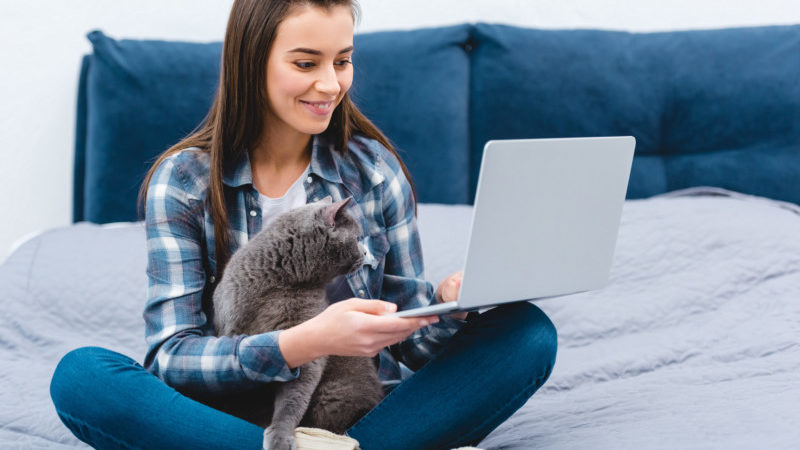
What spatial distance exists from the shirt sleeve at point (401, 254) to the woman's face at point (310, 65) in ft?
0.73

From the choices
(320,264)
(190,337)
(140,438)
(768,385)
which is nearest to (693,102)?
(768,385)

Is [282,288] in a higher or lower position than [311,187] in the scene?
lower

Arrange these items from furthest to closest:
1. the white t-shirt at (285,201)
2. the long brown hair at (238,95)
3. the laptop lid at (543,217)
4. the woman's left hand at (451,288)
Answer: the white t-shirt at (285,201) < the long brown hair at (238,95) < the woman's left hand at (451,288) < the laptop lid at (543,217)

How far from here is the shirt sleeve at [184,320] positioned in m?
1.15

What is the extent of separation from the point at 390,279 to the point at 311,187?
23 centimetres

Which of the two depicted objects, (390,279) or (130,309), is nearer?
(390,279)

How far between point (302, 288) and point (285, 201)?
0.25m

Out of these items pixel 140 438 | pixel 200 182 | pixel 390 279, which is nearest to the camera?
pixel 140 438

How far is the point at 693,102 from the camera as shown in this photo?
2434 mm

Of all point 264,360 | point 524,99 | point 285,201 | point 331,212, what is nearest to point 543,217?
point 331,212

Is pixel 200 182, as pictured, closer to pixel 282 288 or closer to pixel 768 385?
pixel 282 288

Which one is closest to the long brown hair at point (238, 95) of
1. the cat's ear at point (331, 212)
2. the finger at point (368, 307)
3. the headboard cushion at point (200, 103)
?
the cat's ear at point (331, 212)

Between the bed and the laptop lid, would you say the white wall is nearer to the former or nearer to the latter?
the bed

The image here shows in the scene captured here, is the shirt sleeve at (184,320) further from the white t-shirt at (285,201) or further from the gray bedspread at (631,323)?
the gray bedspread at (631,323)
